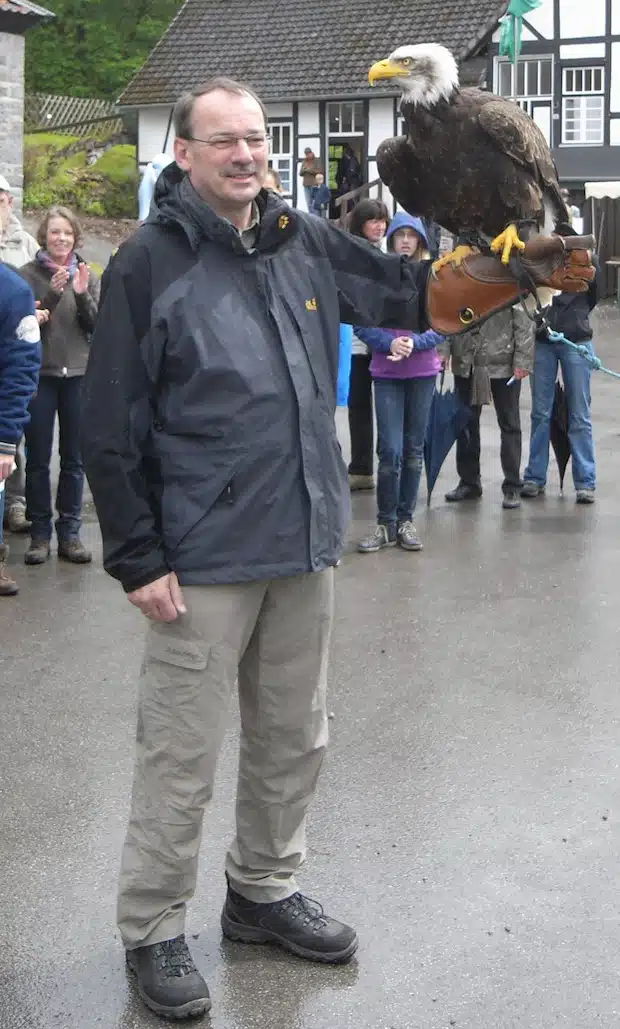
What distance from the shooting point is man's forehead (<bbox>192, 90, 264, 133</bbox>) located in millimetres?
3330

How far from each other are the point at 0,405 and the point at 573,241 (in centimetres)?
318

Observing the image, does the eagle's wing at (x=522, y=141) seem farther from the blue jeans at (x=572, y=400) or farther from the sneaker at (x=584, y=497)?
the sneaker at (x=584, y=497)

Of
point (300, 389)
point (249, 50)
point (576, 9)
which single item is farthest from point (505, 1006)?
point (249, 50)

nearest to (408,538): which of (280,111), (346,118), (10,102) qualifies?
(10,102)

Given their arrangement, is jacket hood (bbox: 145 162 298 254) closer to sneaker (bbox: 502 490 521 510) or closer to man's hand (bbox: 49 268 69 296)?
man's hand (bbox: 49 268 69 296)

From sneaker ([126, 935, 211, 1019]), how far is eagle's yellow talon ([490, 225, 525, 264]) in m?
2.03

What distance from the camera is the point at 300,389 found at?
135 inches

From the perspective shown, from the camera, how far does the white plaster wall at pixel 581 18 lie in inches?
1228

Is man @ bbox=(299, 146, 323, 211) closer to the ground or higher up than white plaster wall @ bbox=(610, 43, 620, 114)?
closer to the ground

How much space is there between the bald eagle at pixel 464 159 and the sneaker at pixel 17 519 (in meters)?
3.94

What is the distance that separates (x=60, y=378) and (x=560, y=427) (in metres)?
3.98

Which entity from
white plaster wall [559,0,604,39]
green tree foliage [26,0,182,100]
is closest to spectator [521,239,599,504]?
white plaster wall [559,0,604,39]

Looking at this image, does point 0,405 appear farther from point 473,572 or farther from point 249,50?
point 249,50

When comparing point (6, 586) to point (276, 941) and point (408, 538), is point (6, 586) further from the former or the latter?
point (276, 941)
